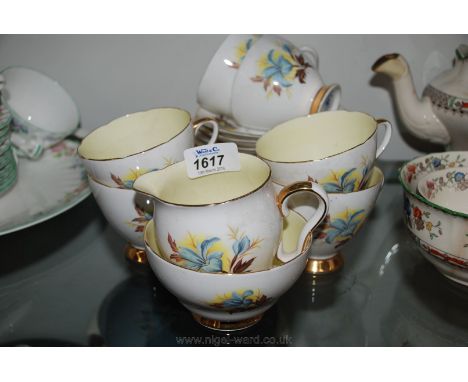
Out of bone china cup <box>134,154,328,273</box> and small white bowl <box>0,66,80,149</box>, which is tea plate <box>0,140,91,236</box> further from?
bone china cup <box>134,154,328,273</box>

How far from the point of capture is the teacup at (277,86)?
2.87 ft

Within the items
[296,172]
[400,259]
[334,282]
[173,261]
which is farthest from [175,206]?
[400,259]

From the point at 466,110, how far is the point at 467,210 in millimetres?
157

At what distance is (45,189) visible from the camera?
0.96m

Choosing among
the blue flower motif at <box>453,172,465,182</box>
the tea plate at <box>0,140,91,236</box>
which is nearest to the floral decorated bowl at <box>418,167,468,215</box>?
the blue flower motif at <box>453,172,465,182</box>

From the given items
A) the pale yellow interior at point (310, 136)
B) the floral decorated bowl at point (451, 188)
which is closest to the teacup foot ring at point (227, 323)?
the pale yellow interior at point (310, 136)

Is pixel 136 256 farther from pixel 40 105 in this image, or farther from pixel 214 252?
pixel 40 105

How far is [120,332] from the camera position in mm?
721

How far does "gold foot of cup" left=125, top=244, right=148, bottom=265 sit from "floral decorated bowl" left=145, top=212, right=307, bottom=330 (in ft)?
0.54

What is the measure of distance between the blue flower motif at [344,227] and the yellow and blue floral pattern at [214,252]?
0.15 meters

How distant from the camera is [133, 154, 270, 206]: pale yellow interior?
68cm

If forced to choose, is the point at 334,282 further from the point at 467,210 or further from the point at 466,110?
the point at 466,110

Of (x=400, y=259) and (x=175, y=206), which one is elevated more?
(x=175, y=206)

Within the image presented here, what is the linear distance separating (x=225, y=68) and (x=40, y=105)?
35 centimetres
